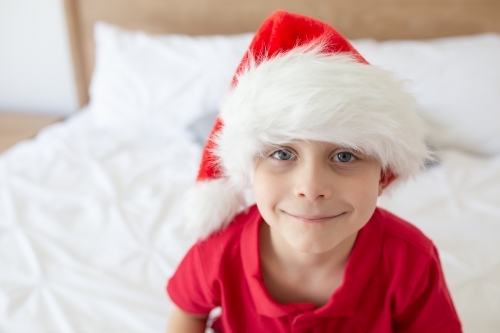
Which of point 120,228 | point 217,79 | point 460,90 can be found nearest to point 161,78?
point 217,79

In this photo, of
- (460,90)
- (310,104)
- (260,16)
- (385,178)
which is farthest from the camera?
(260,16)

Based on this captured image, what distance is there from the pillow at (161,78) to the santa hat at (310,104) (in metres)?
0.88

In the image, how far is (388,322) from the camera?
27.1 inches

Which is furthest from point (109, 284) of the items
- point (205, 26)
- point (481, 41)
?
point (481, 41)

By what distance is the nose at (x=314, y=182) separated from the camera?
0.54 m

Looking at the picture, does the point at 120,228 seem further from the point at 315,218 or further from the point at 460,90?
the point at 460,90

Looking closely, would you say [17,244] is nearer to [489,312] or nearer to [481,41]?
[489,312]

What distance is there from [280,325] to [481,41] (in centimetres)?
119

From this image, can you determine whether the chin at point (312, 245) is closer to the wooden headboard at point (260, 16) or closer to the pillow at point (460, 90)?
the pillow at point (460, 90)

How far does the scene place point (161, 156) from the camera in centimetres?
145

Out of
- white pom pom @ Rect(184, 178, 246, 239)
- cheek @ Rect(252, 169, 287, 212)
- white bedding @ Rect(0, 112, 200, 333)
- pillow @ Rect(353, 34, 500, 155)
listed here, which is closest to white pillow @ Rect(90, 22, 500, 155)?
pillow @ Rect(353, 34, 500, 155)

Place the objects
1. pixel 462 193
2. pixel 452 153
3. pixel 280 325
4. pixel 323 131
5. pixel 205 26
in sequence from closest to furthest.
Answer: pixel 323 131, pixel 280 325, pixel 462 193, pixel 452 153, pixel 205 26

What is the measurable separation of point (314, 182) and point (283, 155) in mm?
56

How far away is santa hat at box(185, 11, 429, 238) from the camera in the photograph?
20.9 inches
